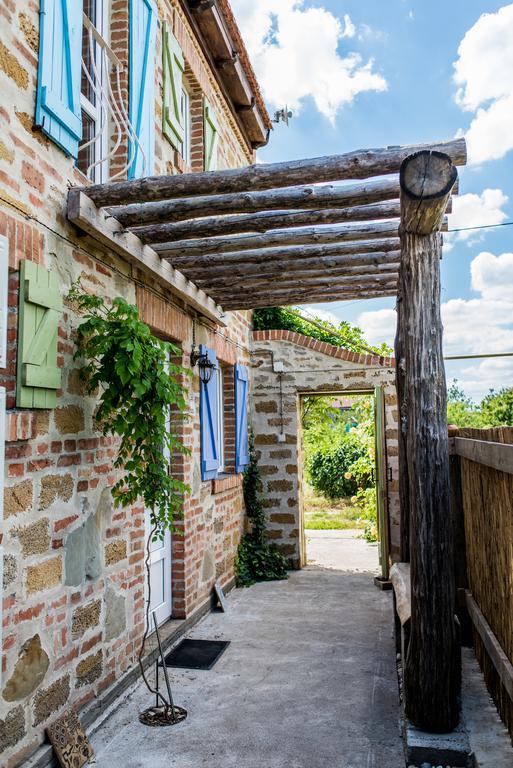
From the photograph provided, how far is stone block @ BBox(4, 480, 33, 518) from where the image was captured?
8.63 feet

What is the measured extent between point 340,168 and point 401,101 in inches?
304

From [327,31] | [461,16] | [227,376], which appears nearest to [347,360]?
[227,376]

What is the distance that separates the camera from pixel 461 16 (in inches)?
290

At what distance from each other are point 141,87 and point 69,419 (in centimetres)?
240

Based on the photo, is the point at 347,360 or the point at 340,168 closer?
the point at 340,168

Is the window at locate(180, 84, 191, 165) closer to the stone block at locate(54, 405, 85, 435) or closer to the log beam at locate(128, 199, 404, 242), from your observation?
the log beam at locate(128, 199, 404, 242)

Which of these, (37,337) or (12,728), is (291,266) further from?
(12,728)

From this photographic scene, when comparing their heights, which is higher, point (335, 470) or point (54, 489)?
point (54, 489)

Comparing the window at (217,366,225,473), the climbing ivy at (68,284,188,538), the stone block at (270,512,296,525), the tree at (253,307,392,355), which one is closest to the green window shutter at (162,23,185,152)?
the climbing ivy at (68,284,188,538)

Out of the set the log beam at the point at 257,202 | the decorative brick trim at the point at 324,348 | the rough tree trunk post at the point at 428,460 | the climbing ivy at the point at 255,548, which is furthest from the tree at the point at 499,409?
the rough tree trunk post at the point at 428,460

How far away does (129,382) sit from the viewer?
324 centimetres

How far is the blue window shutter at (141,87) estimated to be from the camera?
12.8 feet

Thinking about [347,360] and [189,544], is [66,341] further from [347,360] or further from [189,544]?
[347,360]

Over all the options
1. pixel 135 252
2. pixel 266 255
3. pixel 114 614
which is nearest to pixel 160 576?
pixel 114 614
